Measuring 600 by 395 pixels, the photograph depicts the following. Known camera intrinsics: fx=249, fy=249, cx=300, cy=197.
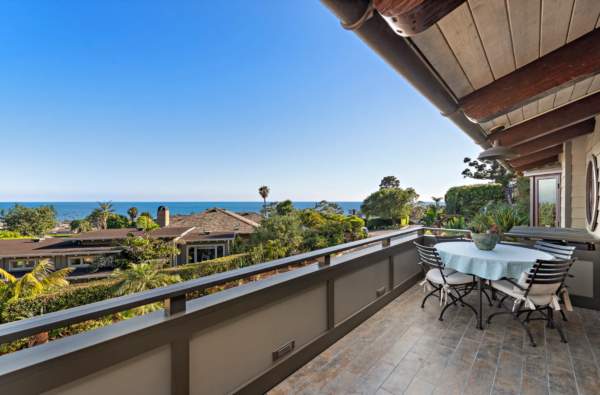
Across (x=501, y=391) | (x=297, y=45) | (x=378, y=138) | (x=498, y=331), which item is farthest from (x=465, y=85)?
(x=378, y=138)

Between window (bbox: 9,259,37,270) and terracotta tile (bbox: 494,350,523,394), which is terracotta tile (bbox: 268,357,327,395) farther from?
window (bbox: 9,259,37,270)

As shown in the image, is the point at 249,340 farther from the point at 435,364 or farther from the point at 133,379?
the point at 435,364

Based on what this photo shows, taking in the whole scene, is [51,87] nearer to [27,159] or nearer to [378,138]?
[27,159]

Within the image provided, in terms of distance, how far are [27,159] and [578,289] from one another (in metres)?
44.0

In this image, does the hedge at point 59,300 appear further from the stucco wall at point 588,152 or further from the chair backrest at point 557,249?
the stucco wall at point 588,152

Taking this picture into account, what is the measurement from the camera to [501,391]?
178 cm

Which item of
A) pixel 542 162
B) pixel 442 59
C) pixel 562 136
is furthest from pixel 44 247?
pixel 542 162

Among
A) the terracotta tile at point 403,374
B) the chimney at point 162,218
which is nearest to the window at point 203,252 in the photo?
the chimney at point 162,218

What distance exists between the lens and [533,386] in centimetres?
181

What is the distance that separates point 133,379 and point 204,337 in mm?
355

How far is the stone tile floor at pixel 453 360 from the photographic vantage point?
1.82 metres

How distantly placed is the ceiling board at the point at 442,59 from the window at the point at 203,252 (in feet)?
51.0

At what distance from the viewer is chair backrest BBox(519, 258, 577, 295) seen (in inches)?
92.1

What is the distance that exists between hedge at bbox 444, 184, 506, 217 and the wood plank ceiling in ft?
50.3
